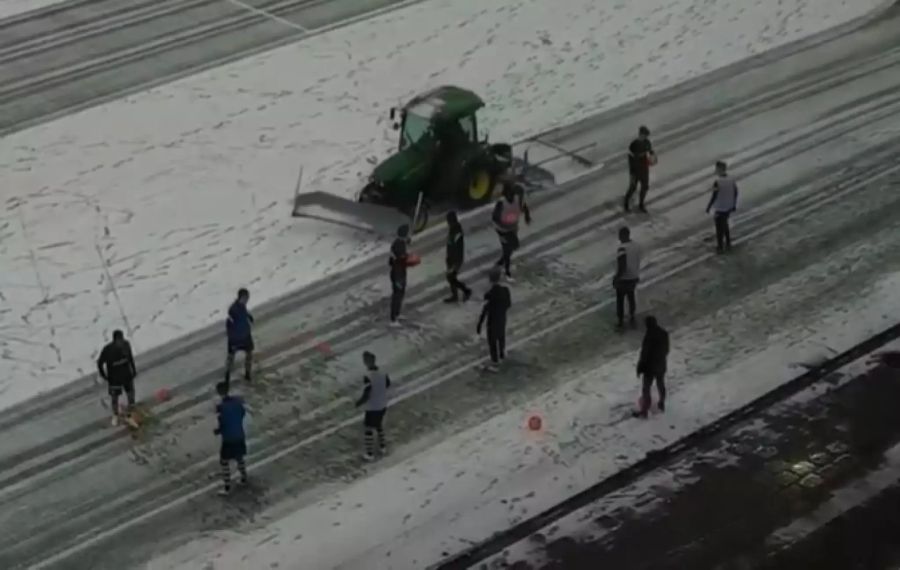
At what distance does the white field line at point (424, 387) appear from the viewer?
18.4 meters

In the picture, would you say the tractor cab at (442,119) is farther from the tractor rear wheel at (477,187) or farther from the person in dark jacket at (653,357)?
the person in dark jacket at (653,357)

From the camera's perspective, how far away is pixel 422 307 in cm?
2338

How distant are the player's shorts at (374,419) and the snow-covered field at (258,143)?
440 centimetres

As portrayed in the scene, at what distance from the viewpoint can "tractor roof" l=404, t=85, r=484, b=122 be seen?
25.6 m

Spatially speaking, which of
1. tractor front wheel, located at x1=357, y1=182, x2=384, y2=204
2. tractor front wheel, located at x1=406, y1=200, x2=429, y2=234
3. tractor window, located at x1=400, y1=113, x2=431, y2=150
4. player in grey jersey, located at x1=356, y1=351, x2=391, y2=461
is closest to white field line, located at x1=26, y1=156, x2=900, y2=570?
player in grey jersey, located at x1=356, y1=351, x2=391, y2=461

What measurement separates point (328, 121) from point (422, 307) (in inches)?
300

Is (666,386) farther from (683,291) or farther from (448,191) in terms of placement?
(448,191)

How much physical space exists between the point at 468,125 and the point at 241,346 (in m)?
6.71

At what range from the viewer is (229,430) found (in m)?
18.6

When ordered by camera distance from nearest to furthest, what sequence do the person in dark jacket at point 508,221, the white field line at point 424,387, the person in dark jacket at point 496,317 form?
the white field line at point 424,387, the person in dark jacket at point 496,317, the person in dark jacket at point 508,221

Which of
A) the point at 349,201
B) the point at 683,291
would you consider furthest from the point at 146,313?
the point at 683,291

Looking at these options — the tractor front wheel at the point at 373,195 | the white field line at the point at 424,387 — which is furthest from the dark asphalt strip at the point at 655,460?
the tractor front wheel at the point at 373,195

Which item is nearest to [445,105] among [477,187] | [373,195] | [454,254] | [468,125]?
[468,125]

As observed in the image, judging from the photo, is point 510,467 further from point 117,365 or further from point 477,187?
point 477,187
